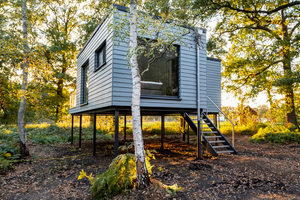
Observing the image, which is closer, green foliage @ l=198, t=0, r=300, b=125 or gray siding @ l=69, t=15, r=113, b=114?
gray siding @ l=69, t=15, r=113, b=114

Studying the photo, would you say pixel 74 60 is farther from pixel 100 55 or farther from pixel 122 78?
pixel 122 78

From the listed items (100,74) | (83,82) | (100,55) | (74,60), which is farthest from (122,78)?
(74,60)

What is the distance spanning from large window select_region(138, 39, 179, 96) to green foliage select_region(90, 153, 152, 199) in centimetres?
249

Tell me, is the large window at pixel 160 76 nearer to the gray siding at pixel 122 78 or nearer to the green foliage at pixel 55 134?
the gray siding at pixel 122 78

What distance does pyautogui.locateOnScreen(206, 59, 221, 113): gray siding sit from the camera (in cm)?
941

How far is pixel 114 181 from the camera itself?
3.38 meters

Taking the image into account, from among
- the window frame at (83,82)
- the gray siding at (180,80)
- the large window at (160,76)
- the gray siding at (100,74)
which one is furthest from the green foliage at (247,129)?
the gray siding at (100,74)

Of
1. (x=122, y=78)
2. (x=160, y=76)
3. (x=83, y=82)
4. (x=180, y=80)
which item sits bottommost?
(x=122, y=78)

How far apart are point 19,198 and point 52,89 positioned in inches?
514

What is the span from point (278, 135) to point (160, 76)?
23.7 ft

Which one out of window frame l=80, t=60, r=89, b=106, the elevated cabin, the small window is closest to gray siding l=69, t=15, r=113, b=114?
the elevated cabin

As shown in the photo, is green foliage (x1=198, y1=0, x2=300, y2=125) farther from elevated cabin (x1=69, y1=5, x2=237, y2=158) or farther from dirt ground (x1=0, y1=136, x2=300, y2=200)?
dirt ground (x1=0, y1=136, x2=300, y2=200)

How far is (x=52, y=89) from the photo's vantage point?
50.0 ft

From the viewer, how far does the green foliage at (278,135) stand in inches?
356
